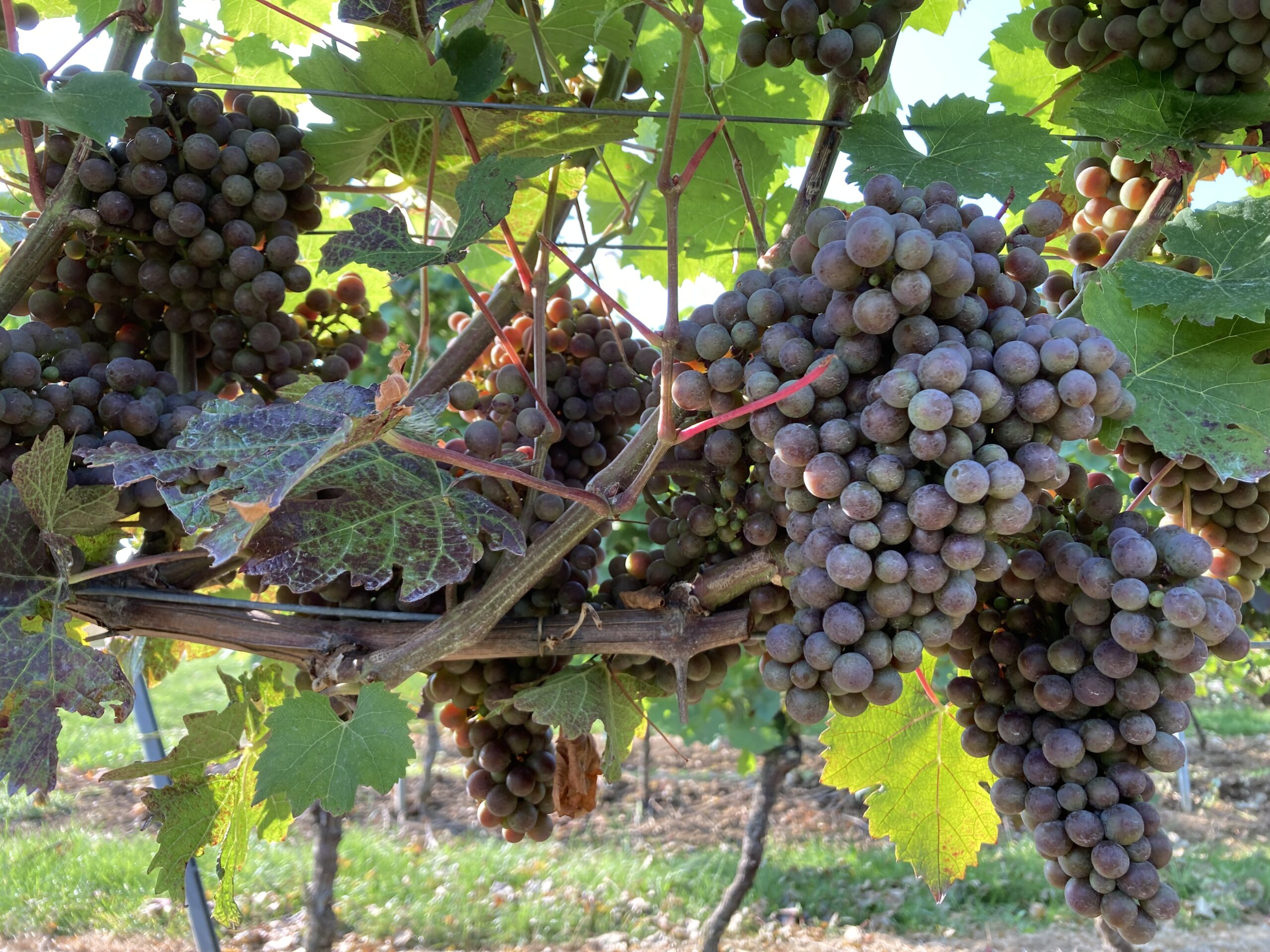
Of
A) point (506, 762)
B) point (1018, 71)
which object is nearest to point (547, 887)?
point (506, 762)

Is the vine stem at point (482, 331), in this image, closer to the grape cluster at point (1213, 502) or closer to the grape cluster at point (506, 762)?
the grape cluster at point (506, 762)

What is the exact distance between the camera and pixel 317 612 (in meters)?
1.20

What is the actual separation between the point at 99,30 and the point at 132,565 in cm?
71

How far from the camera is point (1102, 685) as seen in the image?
39.2 inches

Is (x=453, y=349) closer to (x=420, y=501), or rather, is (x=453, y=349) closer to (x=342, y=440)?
(x=420, y=501)

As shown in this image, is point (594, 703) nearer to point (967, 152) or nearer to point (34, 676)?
point (34, 676)

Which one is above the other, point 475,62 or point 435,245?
point 475,62

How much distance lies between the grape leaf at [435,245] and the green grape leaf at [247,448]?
0.61 ft

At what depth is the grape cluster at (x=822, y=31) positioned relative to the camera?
42.9 inches

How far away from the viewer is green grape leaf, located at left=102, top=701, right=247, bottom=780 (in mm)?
1276

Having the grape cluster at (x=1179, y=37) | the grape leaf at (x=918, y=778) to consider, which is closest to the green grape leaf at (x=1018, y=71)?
the grape cluster at (x=1179, y=37)

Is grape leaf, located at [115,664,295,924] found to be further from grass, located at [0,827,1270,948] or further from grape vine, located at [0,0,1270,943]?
grass, located at [0,827,1270,948]

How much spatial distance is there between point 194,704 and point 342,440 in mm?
9137

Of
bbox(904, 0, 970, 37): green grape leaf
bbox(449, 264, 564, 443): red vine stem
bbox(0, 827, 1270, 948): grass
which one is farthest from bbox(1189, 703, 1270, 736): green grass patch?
bbox(449, 264, 564, 443): red vine stem
